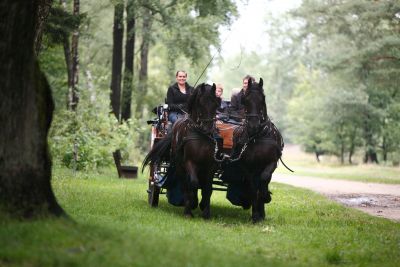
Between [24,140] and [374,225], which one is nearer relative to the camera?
[24,140]

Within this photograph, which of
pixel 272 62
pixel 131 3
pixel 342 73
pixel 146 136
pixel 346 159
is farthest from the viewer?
pixel 272 62

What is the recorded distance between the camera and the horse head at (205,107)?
1098cm

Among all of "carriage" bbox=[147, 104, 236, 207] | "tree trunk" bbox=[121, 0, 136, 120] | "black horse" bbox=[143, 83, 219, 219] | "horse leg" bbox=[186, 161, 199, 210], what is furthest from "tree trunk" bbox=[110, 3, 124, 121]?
"horse leg" bbox=[186, 161, 199, 210]

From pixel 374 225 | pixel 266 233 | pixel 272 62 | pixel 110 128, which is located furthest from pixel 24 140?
pixel 272 62

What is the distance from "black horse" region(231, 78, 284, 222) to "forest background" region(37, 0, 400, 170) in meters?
0.72

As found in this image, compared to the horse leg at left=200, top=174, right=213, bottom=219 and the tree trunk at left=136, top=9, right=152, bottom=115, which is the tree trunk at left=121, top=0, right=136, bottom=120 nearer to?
the tree trunk at left=136, top=9, right=152, bottom=115

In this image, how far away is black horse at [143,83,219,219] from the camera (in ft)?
36.1

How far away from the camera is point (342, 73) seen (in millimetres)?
33500

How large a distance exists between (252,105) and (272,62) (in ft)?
257

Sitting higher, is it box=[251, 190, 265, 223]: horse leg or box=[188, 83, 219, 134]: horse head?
box=[188, 83, 219, 134]: horse head

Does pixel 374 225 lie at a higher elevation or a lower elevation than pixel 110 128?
lower

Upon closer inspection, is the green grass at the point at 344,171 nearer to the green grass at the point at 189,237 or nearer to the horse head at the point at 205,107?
the green grass at the point at 189,237

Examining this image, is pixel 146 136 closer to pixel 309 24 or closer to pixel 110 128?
pixel 309 24

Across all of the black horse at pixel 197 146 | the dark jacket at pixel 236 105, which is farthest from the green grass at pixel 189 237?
the dark jacket at pixel 236 105
